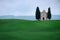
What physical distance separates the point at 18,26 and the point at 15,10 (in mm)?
264

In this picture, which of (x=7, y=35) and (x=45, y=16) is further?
(x=45, y=16)

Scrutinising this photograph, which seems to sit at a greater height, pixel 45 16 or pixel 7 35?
pixel 45 16

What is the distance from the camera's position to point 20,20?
2172mm

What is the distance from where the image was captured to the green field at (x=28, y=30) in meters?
2.06

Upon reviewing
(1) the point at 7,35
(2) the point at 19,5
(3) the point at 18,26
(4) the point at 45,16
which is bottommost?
(1) the point at 7,35

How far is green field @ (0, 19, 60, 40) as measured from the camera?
6.75 ft

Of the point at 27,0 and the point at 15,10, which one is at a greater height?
the point at 27,0

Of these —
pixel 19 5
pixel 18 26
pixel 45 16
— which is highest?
pixel 19 5

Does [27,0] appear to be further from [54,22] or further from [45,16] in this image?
[54,22]

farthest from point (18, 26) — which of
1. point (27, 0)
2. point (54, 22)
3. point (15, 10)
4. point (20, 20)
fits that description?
point (54, 22)

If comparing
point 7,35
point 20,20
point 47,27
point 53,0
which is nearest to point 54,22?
point 47,27

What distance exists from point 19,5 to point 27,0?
0.50 ft

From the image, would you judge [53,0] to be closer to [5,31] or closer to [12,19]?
[12,19]

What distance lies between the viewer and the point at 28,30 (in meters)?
2.11
